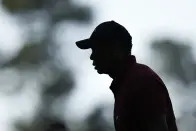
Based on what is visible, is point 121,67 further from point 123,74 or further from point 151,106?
point 151,106

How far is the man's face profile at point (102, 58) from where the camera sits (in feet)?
12.3

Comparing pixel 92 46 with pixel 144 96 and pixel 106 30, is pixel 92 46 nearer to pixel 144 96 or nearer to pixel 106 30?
pixel 106 30

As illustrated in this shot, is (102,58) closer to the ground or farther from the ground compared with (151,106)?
farther from the ground

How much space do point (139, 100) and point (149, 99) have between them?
5 cm

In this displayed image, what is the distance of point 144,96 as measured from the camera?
3.46 m

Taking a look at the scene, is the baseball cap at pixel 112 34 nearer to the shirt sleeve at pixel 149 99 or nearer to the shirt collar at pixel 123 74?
the shirt collar at pixel 123 74

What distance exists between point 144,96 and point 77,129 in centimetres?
1677

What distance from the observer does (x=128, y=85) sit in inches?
140

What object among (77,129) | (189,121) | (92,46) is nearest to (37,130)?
(77,129)

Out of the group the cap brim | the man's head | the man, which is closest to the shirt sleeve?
the man

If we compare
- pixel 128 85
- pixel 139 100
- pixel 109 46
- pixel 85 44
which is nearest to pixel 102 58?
pixel 109 46

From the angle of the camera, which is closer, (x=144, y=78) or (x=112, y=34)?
(x=144, y=78)

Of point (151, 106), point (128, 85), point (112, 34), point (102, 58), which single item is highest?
point (112, 34)

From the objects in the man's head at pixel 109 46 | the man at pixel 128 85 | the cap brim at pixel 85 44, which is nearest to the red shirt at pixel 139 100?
the man at pixel 128 85
